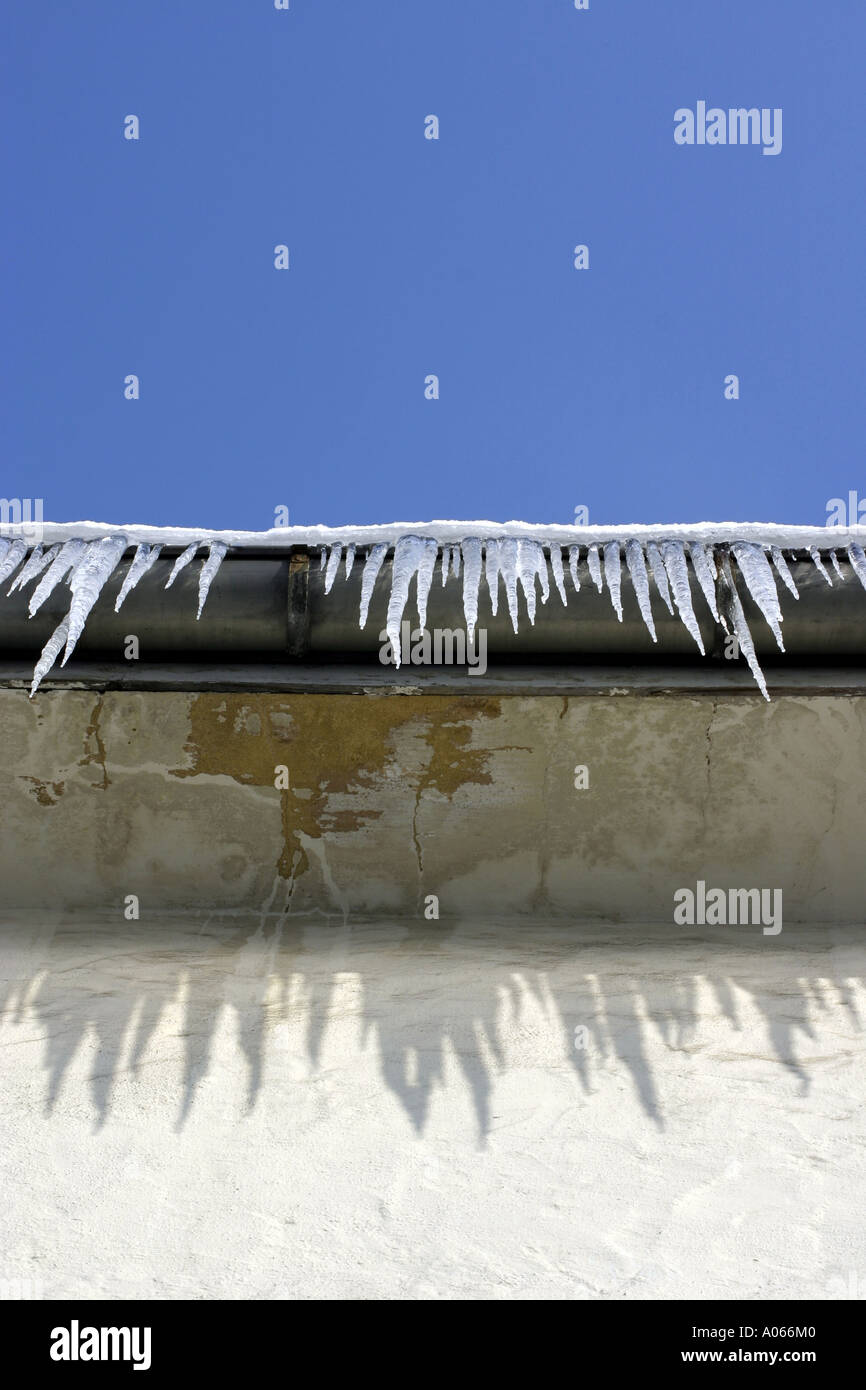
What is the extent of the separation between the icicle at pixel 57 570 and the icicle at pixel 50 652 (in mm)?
106

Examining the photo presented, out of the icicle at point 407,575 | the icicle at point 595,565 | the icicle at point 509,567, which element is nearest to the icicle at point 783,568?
the icicle at point 595,565

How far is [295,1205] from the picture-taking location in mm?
2129

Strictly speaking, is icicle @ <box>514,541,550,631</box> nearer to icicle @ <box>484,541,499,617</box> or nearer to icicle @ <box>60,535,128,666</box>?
icicle @ <box>484,541,499,617</box>

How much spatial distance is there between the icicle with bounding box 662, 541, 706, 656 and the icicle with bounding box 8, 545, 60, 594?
2.10 m

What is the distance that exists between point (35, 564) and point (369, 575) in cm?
115

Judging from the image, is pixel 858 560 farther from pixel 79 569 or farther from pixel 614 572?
pixel 79 569

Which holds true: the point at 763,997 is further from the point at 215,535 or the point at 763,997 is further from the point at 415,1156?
the point at 215,535

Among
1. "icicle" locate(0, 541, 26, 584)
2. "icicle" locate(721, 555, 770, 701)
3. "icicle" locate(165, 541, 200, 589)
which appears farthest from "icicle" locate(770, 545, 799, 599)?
"icicle" locate(0, 541, 26, 584)

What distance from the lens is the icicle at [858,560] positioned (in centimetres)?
347

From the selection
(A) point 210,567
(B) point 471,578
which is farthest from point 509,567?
(A) point 210,567

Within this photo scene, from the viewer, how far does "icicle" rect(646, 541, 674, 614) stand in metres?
3.48

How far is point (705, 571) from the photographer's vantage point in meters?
3.48

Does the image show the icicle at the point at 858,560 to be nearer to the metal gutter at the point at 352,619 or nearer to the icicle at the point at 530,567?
the metal gutter at the point at 352,619
